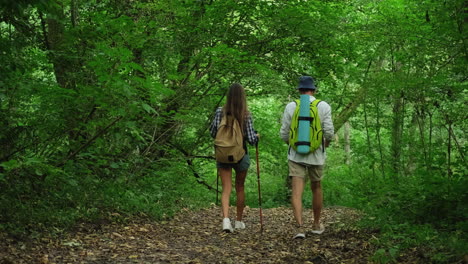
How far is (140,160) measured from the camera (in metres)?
8.38

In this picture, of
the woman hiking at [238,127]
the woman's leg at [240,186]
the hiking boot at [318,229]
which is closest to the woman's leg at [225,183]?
the woman hiking at [238,127]

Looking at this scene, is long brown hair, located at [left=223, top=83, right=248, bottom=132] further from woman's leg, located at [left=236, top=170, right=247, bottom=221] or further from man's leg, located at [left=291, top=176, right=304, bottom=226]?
man's leg, located at [left=291, top=176, right=304, bottom=226]

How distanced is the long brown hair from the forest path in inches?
65.4

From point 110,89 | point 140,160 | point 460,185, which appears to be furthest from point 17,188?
point 460,185

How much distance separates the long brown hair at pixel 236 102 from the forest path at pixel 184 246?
65.4 inches

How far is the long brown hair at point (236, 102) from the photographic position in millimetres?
6859

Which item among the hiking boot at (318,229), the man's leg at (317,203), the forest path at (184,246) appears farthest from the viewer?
the man's leg at (317,203)

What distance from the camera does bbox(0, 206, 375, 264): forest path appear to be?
4.90 meters

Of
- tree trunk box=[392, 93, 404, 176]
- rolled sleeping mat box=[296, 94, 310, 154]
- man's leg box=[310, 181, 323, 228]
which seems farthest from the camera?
tree trunk box=[392, 93, 404, 176]

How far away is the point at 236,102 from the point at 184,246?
81.3 inches

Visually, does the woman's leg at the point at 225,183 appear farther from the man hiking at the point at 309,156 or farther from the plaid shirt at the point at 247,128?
the man hiking at the point at 309,156

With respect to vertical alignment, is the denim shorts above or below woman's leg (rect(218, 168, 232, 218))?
above

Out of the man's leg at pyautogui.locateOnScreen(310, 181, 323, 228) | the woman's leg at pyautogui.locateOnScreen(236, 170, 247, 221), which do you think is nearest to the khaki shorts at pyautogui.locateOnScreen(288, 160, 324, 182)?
the man's leg at pyautogui.locateOnScreen(310, 181, 323, 228)

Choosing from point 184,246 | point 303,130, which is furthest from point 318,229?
point 184,246
